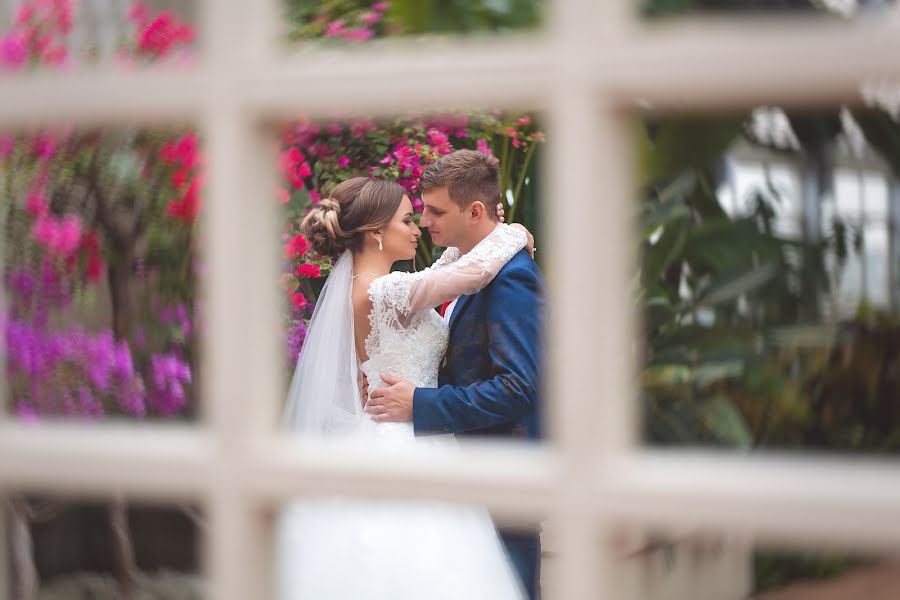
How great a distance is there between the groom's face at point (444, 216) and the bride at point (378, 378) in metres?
0.07

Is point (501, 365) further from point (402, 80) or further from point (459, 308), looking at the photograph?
point (402, 80)

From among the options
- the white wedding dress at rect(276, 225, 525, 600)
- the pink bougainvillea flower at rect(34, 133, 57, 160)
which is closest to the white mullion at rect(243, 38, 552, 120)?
the white wedding dress at rect(276, 225, 525, 600)

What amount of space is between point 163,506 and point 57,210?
2.74 ft

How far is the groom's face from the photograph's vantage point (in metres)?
2.17

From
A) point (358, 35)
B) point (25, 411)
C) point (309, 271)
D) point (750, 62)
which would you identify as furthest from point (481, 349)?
point (750, 62)

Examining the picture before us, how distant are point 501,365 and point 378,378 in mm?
378

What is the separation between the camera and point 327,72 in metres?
0.47

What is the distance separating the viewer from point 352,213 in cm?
232

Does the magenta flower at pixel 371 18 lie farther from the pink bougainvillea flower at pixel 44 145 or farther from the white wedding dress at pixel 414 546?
the pink bougainvillea flower at pixel 44 145

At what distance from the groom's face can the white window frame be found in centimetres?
164

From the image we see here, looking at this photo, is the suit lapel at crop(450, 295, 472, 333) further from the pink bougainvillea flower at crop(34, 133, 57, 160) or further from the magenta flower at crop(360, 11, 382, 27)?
the pink bougainvillea flower at crop(34, 133, 57, 160)

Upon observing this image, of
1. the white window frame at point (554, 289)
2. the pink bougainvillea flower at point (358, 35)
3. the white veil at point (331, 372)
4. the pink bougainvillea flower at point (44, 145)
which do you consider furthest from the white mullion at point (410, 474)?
the pink bougainvillea flower at point (358, 35)

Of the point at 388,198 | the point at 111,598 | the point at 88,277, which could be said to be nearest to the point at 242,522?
the point at 88,277

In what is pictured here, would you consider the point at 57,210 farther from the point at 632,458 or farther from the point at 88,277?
the point at 632,458
